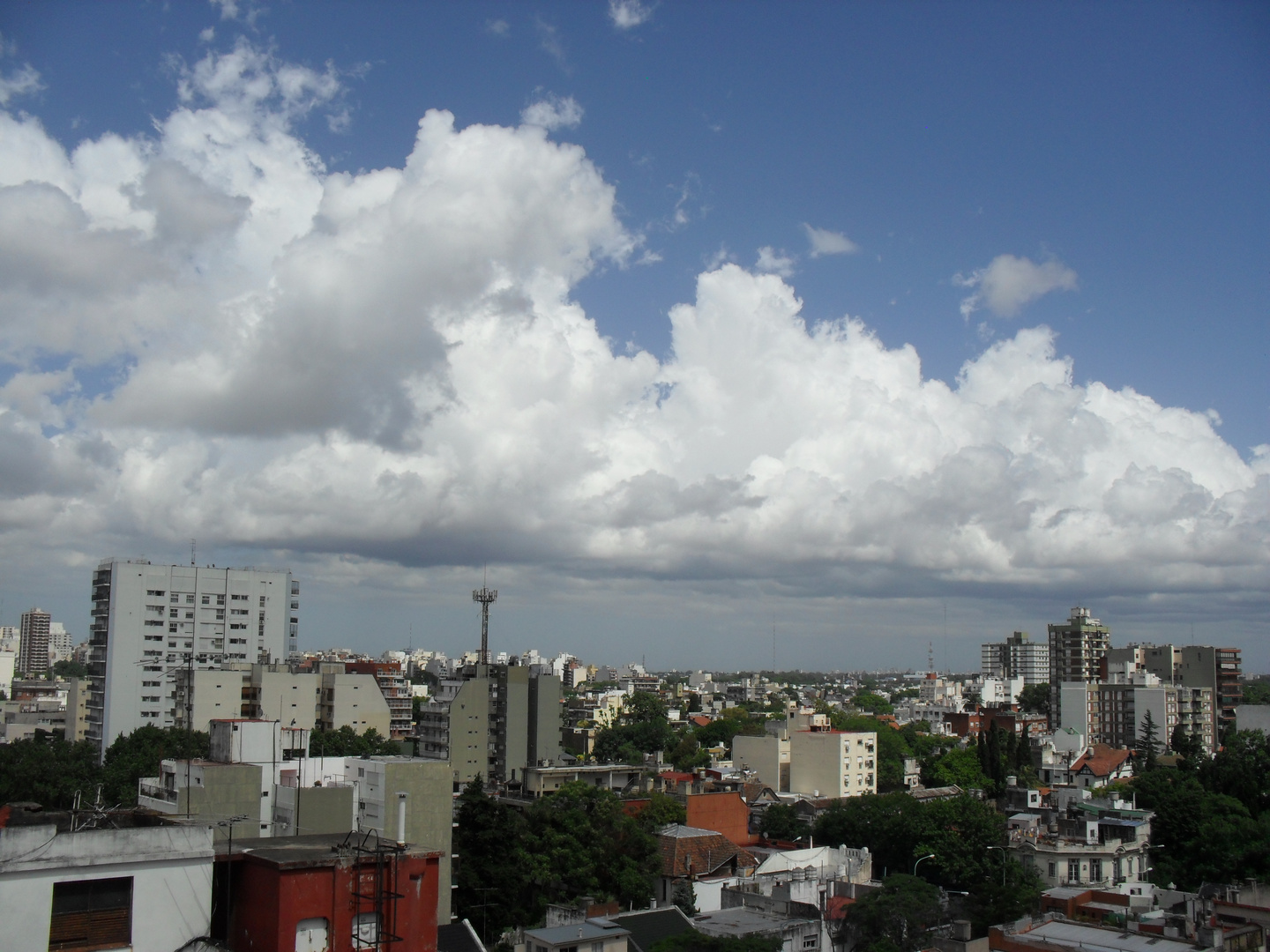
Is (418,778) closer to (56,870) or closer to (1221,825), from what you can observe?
(56,870)

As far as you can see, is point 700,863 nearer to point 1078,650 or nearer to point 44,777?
point 44,777

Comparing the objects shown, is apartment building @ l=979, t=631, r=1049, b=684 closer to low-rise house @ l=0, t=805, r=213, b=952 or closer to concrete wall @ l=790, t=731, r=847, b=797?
concrete wall @ l=790, t=731, r=847, b=797

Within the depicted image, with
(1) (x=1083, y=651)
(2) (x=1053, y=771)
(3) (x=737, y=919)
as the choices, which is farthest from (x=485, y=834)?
(1) (x=1083, y=651)

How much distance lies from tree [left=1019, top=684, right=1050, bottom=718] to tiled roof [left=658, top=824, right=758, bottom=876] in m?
85.9

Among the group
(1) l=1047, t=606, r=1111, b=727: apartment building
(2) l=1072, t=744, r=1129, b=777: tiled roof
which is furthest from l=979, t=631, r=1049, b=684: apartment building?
(2) l=1072, t=744, r=1129, b=777: tiled roof

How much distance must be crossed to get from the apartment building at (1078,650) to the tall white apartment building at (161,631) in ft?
211

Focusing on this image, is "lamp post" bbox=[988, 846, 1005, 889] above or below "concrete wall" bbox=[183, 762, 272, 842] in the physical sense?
below

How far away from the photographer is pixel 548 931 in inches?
923

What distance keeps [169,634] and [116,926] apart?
225 feet

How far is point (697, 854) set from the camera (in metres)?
37.6

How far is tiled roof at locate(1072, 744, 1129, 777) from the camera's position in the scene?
62250mm

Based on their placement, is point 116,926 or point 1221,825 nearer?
point 116,926

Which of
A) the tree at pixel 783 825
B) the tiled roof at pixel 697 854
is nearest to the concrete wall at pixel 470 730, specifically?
the tree at pixel 783 825

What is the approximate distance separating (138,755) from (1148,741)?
196ft
